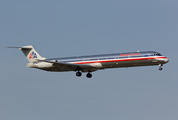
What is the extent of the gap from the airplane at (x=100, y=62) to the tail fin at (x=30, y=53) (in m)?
2.23

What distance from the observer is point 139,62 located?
49594 mm

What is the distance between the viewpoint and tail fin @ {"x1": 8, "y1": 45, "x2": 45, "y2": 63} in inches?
2341

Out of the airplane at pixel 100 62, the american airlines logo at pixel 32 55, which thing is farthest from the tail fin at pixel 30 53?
the airplane at pixel 100 62

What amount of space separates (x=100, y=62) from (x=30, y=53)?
53.0 ft

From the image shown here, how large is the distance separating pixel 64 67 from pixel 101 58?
7.10 metres

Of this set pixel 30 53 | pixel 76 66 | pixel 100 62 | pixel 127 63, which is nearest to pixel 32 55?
pixel 30 53

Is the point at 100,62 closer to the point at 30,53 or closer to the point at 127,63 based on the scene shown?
the point at 127,63

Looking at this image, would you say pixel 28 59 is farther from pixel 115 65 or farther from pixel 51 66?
pixel 115 65

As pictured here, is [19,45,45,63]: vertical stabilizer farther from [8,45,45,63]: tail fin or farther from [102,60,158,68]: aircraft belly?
[102,60,158,68]: aircraft belly

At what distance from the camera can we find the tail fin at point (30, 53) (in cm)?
5947

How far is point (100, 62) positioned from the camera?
51250 millimetres

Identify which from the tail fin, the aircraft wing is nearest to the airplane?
the aircraft wing

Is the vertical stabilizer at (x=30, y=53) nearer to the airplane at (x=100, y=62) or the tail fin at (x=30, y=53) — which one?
the tail fin at (x=30, y=53)

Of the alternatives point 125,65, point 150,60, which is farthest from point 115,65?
A: point 150,60
